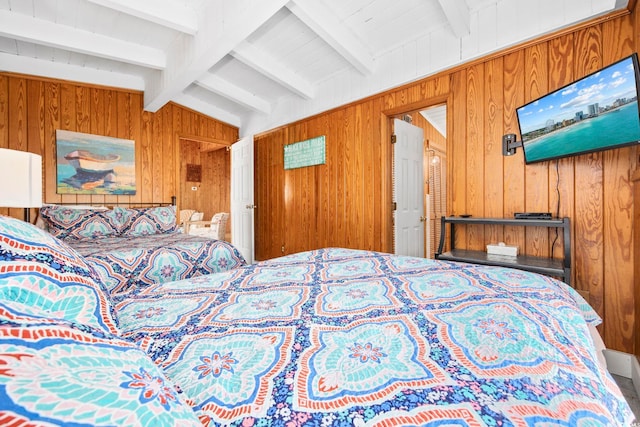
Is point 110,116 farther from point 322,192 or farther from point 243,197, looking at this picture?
point 322,192

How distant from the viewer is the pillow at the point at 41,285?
0.45 meters

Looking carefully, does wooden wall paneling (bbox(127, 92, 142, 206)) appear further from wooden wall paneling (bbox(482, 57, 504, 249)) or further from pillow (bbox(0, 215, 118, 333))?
wooden wall paneling (bbox(482, 57, 504, 249))

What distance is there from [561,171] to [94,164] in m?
4.95

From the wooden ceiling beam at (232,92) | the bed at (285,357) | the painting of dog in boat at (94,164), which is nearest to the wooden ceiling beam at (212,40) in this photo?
the wooden ceiling beam at (232,92)

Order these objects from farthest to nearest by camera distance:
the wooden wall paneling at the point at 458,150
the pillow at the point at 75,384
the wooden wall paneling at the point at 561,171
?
the wooden wall paneling at the point at 458,150, the wooden wall paneling at the point at 561,171, the pillow at the point at 75,384

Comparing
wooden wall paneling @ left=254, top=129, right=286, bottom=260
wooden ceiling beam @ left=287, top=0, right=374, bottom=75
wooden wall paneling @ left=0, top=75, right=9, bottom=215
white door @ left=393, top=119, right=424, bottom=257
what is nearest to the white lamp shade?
wooden wall paneling @ left=0, top=75, right=9, bottom=215

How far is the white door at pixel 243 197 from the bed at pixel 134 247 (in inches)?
53.4

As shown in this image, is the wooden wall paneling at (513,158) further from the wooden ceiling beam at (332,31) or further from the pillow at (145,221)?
the pillow at (145,221)

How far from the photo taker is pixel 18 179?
1.86m

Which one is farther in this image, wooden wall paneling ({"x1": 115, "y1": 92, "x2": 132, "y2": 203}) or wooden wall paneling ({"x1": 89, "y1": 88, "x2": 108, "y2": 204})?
wooden wall paneling ({"x1": 115, "y1": 92, "x2": 132, "y2": 203})

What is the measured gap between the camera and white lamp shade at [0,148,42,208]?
178 centimetres

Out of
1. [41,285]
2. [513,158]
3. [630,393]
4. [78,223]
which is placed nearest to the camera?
[41,285]

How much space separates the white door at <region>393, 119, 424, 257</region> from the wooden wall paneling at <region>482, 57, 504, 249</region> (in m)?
0.98

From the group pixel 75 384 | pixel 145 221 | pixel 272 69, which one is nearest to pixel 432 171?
pixel 272 69
